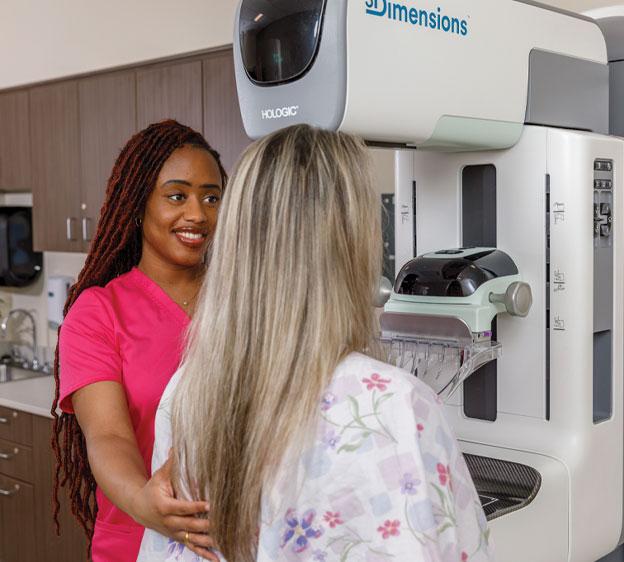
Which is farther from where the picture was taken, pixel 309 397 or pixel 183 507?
pixel 183 507

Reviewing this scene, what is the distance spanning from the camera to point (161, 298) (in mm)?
1591

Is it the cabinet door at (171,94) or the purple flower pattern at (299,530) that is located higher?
the cabinet door at (171,94)

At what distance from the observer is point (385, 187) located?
2727mm

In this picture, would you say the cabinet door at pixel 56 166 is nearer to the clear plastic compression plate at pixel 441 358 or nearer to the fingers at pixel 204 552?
the clear plastic compression plate at pixel 441 358

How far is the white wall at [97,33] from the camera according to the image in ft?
10.8

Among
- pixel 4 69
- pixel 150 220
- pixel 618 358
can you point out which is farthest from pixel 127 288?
pixel 4 69

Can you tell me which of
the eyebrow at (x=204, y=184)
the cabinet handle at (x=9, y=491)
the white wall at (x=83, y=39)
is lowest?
the cabinet handle at (x=9, y=491)

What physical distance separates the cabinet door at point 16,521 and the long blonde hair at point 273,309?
2881mm

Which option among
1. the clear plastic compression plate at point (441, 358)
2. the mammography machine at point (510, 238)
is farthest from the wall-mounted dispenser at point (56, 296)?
the clear plastic compression plate at point (441, 358)

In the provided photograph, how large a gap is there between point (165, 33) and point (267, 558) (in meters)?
2.89

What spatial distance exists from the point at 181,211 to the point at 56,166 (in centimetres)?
226

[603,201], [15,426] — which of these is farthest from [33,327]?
[603,201]

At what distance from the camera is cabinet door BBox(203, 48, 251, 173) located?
281 cm

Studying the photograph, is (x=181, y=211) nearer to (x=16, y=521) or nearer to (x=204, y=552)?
(x=204, y=552)
